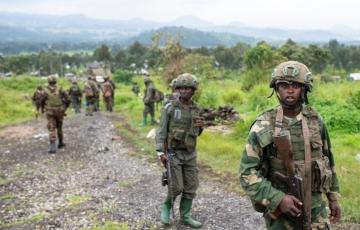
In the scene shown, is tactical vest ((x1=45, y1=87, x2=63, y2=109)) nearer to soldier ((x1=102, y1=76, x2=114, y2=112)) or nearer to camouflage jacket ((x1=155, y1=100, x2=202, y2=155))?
camouflage jacket ((x1=155, y1=100, x2=202, y2=155))

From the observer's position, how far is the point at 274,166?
3.43 metres

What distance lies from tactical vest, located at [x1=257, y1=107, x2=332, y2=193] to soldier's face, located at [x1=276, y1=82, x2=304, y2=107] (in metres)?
0.12

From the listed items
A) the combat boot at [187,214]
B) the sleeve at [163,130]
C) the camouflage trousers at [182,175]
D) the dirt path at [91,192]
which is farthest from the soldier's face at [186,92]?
the dirt path at [91,192]

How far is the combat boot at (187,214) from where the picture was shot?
6.29 meters

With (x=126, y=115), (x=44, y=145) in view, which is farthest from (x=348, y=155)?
(x=126, y=115)

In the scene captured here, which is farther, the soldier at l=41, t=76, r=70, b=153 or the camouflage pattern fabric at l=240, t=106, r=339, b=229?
the soldier at l=41, t=76, r=70, b=153

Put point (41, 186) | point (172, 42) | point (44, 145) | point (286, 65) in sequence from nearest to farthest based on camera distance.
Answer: point (286, 65) < point (41, 186) < point (44, 145) < point (172, 42)

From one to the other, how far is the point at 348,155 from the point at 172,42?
1323cm

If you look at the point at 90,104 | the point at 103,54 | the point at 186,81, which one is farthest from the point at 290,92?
the point at 103,54

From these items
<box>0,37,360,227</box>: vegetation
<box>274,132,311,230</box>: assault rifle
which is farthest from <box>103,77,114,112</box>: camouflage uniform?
<box>274,132,311,230</box>: assault rifle

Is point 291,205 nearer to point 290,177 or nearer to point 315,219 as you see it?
point 290,177

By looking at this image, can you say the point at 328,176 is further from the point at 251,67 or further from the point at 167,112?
the point at 251,67

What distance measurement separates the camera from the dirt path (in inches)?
268

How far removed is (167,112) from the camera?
5969 millimetres
